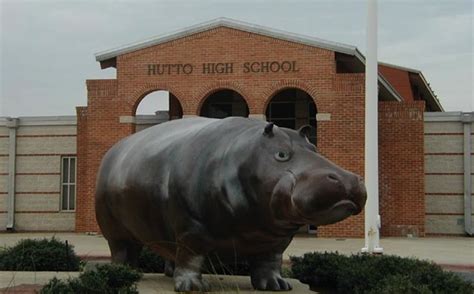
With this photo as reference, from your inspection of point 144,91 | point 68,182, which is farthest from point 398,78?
point 68,182

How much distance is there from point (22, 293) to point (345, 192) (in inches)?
124

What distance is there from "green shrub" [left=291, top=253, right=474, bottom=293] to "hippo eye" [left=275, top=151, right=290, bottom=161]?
1496mm

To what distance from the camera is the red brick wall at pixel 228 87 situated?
72.6ft

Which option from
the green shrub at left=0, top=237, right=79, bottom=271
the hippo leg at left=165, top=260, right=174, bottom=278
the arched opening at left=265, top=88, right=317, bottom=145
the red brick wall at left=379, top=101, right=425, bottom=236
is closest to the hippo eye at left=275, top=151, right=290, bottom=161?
the hippo leg at left=165, top=260, right=174, bottom=278

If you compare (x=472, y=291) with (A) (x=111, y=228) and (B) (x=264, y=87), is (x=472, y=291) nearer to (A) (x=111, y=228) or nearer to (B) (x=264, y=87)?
(A) (x=111, y=228)

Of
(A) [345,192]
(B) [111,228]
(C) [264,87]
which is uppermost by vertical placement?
(C) [264,87]

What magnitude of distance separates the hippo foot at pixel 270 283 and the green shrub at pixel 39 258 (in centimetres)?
347

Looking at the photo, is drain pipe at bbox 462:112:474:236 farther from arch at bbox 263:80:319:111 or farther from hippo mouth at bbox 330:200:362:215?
hippo mouth at bbox 330:200:362:215

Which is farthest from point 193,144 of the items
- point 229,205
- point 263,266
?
point 263,266

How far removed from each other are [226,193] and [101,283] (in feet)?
4.33

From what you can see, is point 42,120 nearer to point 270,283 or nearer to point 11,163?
point 11,163

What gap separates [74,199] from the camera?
26.3 metres

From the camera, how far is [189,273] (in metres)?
6.45

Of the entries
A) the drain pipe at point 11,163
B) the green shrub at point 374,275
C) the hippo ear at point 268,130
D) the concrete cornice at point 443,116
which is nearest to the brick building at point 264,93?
the concrete cornice at point 443,116
